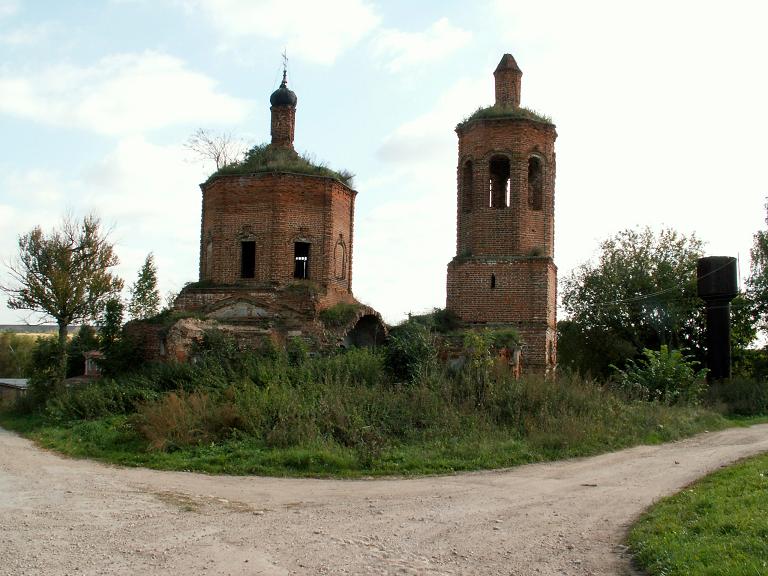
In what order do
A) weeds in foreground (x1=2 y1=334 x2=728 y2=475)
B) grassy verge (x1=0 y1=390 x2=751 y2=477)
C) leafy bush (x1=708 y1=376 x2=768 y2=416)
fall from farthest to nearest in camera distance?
leafy bush (x1=708 y1=376 x2=768 y2=416)
weeds in foreground (x1=2 y1=334 x2=728 y2=475)
grassy verge (x1=0 y1=390 x2=751 y2=477)

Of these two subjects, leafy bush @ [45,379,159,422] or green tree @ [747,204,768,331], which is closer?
leafy bush @ [45,379,159,422]

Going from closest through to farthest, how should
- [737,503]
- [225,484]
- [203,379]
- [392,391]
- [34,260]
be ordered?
[737,503] < [225,484] < [392,391] < [203,379] < [34,260]

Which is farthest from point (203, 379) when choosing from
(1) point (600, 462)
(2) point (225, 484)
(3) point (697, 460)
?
A: (3) point (697, 460)

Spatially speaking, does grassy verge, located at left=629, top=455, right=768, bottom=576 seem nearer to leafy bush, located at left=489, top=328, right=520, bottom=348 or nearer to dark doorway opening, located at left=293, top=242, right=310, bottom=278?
leafy bush, located at left=489, top=328, right=520, bottom=348

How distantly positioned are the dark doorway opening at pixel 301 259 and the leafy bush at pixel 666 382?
8.80 meters

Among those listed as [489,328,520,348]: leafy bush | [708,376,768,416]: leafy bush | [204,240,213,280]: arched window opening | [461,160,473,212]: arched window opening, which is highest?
[461,160,473,212]: arched window opening

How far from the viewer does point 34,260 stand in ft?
76.0

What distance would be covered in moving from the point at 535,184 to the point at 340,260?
233 inches

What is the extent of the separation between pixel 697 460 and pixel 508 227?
10321 millimetres

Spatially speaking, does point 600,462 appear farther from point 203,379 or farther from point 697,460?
point 203,379

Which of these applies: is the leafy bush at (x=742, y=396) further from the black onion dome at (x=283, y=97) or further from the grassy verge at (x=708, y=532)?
the black onion dome at (x=283, y=97)

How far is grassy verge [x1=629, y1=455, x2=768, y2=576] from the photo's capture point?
18.6 feet

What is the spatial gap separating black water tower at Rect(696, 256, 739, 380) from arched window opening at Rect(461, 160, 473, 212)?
7.72 metres

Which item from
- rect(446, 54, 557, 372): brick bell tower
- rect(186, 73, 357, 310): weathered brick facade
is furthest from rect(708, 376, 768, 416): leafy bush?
rect(186, 73, 357, 310): weathered brick facade
